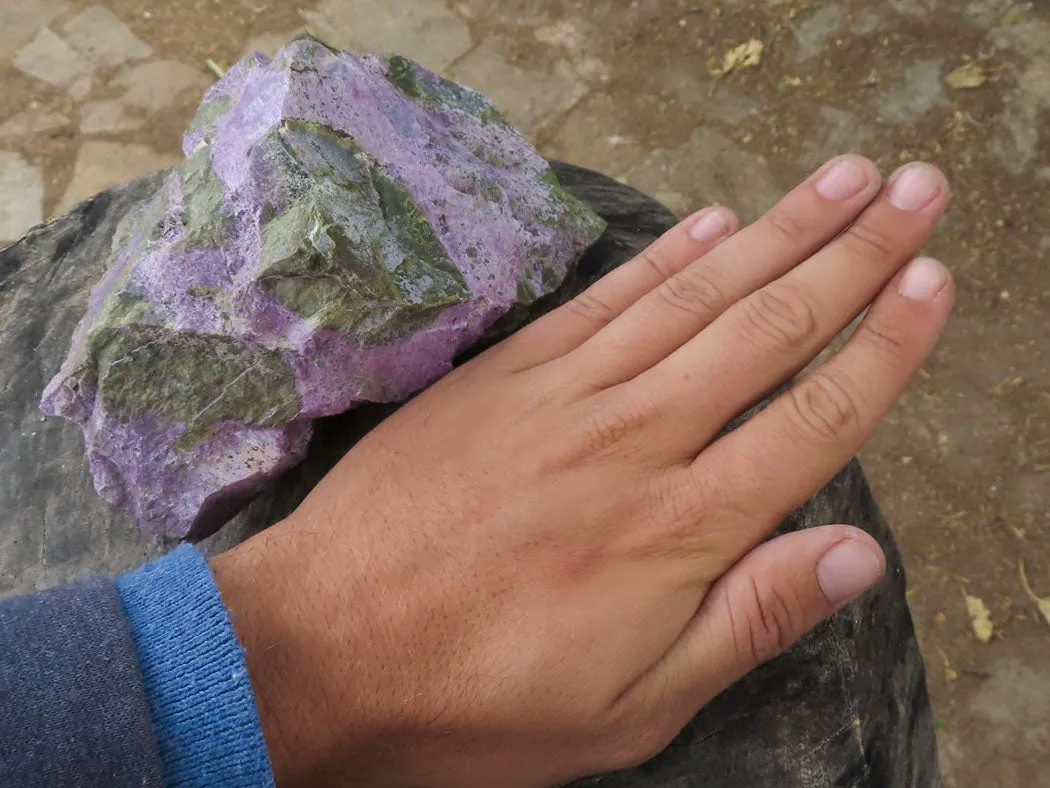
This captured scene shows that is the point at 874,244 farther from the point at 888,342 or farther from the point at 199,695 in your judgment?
the point at 199,695

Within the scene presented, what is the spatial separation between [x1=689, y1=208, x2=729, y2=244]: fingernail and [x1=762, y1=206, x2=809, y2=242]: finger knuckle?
0.10m

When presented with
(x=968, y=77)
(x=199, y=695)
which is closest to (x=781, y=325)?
(x=199, y=695)

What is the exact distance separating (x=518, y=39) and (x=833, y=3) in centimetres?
95

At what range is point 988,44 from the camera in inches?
98.7

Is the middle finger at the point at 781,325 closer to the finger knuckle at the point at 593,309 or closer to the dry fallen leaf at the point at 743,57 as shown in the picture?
the finger knuckle at the point at 593,309

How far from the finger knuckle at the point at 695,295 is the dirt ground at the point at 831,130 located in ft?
4.03

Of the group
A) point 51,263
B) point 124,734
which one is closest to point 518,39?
point 51,263

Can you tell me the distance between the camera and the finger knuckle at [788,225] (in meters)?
1.15

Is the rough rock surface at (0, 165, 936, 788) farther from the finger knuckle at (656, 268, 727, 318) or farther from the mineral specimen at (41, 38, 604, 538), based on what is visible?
the finger knuckle at (656, 268, 727, 318)

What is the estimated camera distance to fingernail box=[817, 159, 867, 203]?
44.5 inches

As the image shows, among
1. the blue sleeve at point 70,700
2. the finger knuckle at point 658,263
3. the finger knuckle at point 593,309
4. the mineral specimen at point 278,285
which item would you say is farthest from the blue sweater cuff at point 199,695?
the finger knuckle at point 658,263

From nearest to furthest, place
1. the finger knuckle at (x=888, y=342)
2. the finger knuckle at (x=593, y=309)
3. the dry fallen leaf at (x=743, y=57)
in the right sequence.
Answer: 1. the finger knuckle at (x=888, y=342)
2. the finger knuckle at (x=593, y=309)
3. the dry fallen leaf at (x=743, y=57)

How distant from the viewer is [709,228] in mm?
1244

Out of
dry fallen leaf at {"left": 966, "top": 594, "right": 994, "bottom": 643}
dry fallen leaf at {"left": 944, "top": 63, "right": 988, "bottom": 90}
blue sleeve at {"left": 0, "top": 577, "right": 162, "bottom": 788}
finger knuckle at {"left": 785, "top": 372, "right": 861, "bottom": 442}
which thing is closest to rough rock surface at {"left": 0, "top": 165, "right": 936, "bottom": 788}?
finger knuckle at {"left": 785, "top": 372, "right": 861, "bottom": 442}
